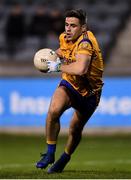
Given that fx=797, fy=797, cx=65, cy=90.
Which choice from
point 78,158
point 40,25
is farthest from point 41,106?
point 78,158

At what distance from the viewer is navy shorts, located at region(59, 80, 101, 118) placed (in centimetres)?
1143

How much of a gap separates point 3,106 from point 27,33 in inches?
156

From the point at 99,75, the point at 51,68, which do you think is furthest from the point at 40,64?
the point at 99,75

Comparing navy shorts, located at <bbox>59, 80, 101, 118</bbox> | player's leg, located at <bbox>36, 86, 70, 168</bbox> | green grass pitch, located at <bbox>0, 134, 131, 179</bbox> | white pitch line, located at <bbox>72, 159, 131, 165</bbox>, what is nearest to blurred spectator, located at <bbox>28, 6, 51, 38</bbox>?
green grass pitch, located at <bbox>0, 134, 131, 179</bbox>

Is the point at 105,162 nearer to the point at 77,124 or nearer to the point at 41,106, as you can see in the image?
the point at 77,124

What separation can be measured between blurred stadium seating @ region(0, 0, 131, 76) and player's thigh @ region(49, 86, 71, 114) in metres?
10.7

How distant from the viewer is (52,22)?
23859mm

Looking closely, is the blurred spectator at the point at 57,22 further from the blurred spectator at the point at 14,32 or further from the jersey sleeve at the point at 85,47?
the jersey sleeve at the point at 85,47

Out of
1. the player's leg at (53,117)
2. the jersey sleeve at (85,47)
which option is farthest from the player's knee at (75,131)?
the jersey sleeve at (85,47)

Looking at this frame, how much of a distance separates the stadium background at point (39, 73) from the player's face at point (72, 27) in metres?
9.78

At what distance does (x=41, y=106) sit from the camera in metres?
21.0

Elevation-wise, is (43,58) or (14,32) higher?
(43,58)

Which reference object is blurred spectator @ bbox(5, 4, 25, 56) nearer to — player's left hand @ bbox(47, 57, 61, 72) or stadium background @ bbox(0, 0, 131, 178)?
stadium background @ bbox(0, 0, 131, 178)

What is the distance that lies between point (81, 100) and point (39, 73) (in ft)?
34.1
